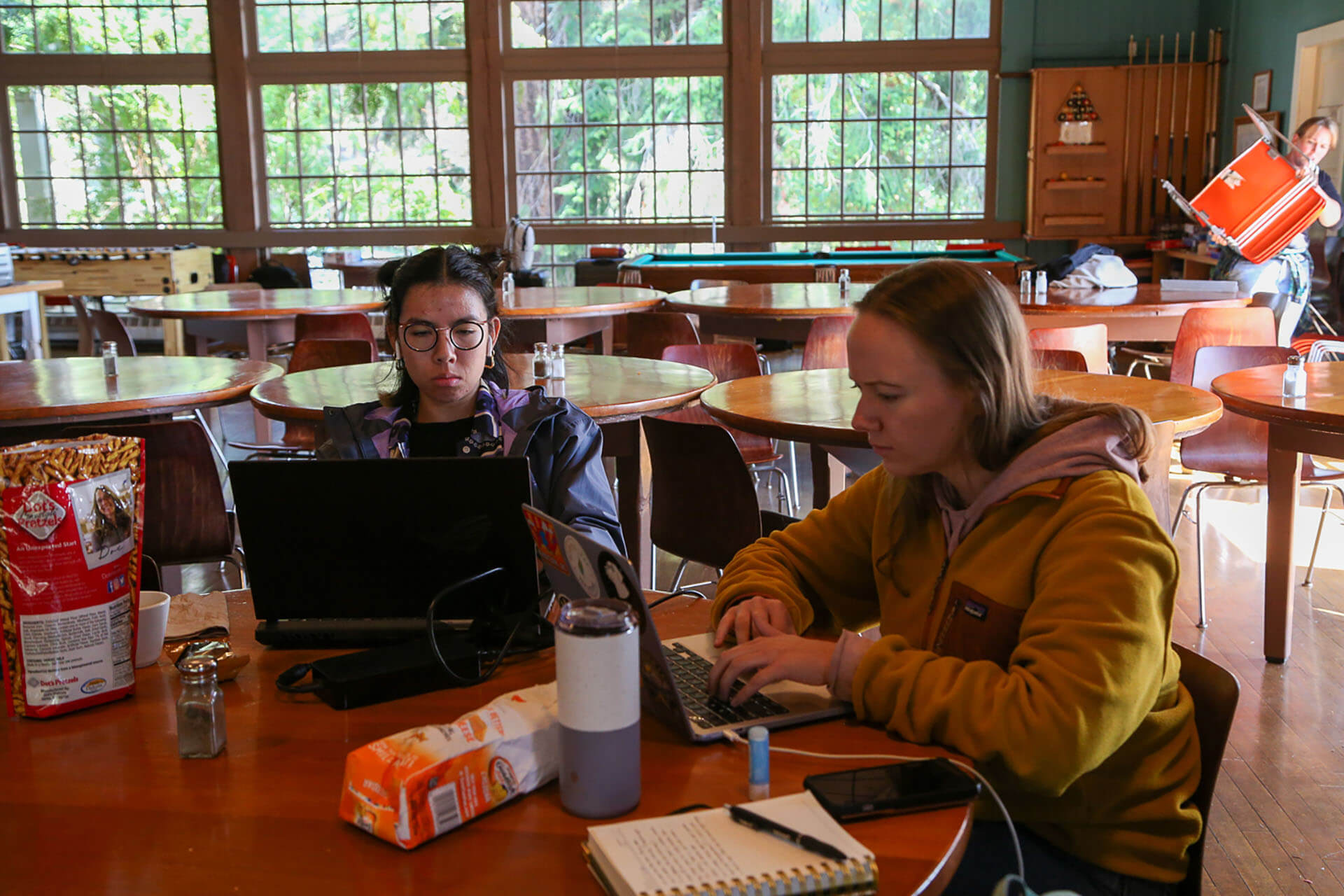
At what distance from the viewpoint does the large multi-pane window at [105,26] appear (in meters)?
10.3

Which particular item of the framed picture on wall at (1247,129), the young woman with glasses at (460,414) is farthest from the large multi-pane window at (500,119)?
the young woman with glasses at (460,414)

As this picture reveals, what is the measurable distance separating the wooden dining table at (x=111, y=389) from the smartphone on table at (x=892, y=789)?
2706mm

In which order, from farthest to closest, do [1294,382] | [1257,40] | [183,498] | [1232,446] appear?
[1257,40], [1232,446], [1294,382], [183,498]

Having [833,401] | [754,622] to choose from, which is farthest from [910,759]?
[833,401]

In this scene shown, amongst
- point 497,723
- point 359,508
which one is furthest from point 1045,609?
point 359,508

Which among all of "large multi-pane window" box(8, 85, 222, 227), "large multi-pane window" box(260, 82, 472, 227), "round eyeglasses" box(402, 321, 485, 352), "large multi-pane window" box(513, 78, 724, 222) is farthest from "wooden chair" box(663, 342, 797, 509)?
"large multi-pane window" box(8, 85, 222, 227)

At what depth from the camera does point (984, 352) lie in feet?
4.37

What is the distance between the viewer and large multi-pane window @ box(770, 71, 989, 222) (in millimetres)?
9898

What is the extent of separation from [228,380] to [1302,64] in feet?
23.3

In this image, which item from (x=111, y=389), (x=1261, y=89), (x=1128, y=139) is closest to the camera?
(x=111, y=389)

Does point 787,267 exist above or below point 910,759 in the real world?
above

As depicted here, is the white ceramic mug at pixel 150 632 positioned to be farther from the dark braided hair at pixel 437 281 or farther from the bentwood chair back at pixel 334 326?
the bentwood chair back at pixel 334 326

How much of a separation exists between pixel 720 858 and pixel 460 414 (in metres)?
1.28

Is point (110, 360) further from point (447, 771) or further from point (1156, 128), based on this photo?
point (1156, 128)
